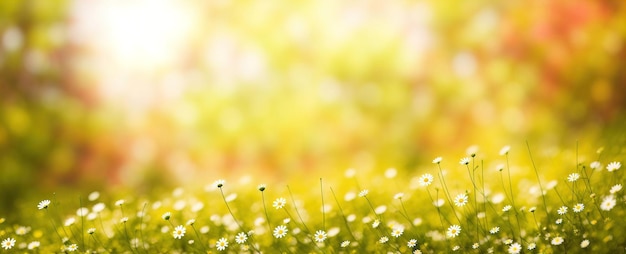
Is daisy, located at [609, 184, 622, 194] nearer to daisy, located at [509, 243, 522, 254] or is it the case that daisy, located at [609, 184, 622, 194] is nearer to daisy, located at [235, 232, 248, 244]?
daisy, located at [509, 243, 522, 254]

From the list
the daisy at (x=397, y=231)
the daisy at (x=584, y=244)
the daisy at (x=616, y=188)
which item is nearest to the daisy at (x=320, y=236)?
the daisy at (x=397, y=231)

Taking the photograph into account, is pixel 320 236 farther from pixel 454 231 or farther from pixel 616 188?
pixel 616 188

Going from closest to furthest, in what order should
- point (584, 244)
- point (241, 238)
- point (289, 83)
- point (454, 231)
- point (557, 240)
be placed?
point (584, 244)
point (557, 240)
point (454, 231)
point (241, 238)
point (289, 83)

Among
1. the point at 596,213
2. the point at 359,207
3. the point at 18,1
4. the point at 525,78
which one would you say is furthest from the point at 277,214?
the point at 18,1

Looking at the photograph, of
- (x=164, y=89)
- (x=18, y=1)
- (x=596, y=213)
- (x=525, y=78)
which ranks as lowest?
(x=596, y=213)

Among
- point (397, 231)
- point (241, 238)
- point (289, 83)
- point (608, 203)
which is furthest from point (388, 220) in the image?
point (289, 83)

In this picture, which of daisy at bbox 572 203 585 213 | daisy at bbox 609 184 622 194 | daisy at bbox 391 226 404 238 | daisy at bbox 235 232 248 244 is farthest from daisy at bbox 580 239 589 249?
daisy at bbox 235 232 248 244

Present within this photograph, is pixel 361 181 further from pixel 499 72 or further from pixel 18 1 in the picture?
pixel 18 1
